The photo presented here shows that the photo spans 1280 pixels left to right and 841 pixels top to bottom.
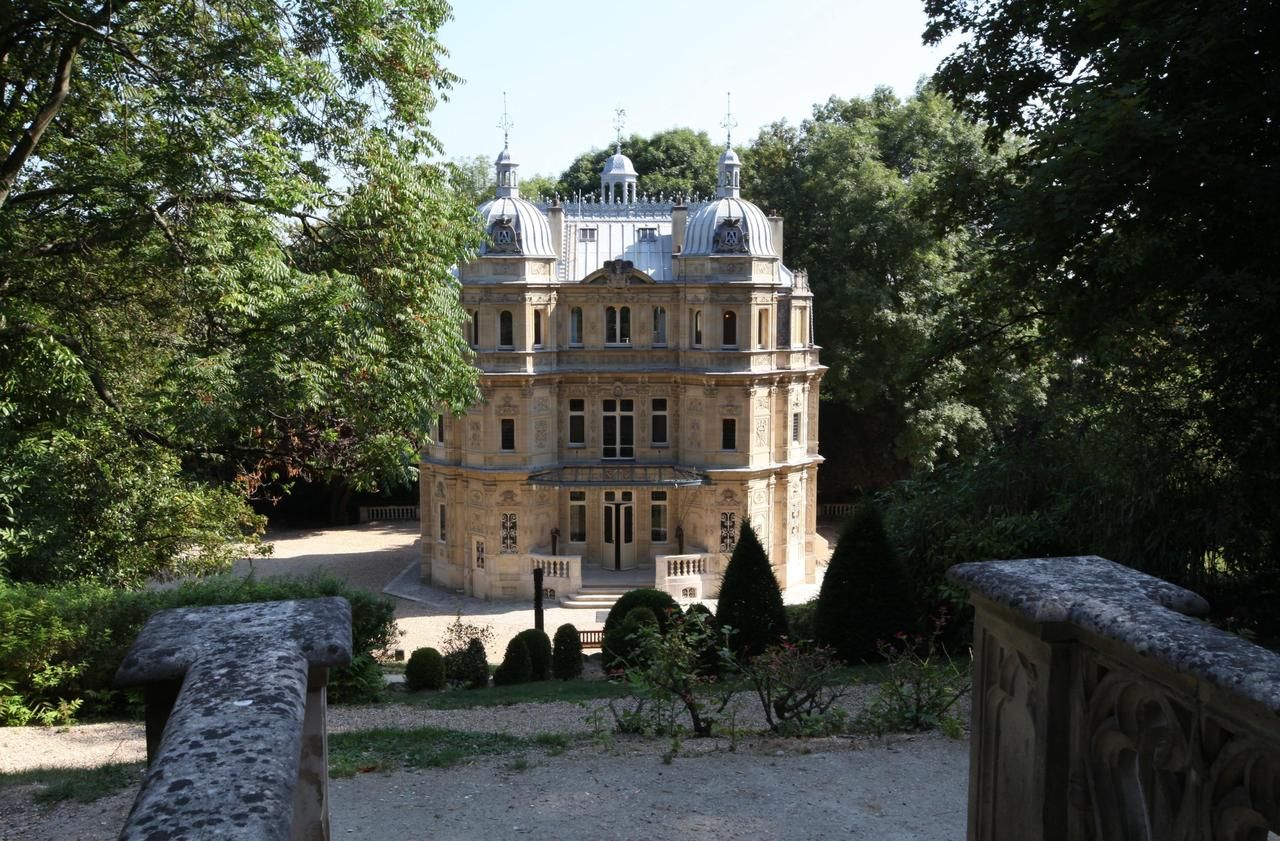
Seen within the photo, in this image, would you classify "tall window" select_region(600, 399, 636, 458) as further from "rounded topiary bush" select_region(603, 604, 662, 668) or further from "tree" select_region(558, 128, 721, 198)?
"tree" select_region(558, 128, 721, 198)

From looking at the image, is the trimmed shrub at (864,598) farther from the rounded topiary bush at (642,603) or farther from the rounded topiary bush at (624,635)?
the rounded topiary bush at (642,603)

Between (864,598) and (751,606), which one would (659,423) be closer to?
(751,606)

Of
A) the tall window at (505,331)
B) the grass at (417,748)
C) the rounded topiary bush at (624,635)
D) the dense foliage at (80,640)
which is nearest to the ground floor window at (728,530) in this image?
the tall window at (505,331)

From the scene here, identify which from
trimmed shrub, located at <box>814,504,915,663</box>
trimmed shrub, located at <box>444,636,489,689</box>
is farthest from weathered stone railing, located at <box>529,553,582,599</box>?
trimmed shrub, located at <box>814,504,915,663</box>

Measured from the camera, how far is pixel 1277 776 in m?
2.36

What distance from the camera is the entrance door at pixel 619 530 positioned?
28.8 m

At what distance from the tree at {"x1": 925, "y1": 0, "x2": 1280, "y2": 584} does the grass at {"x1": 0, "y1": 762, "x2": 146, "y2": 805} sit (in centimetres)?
888

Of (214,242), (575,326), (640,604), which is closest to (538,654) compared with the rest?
(640,604)

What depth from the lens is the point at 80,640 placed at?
12.5m

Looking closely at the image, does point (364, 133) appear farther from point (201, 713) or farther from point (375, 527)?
point (375, 527)

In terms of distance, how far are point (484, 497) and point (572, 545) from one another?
2675 mm

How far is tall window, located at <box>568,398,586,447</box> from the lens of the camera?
29.3m

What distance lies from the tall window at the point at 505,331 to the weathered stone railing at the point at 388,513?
11.9 m

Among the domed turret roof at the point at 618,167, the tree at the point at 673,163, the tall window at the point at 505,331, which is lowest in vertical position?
the tall window at the point at 505,331
